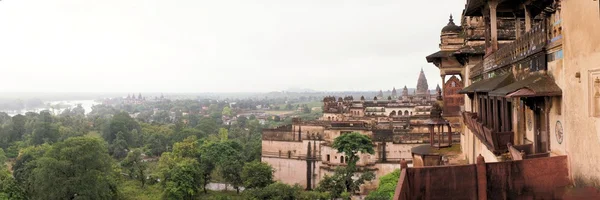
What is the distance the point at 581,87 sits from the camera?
507 centimetres

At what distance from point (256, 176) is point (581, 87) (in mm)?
35567

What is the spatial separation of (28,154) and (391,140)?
34.4 meters

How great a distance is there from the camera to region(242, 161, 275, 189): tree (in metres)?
39.3

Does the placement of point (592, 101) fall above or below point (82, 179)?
above

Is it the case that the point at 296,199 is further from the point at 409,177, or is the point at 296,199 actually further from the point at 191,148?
the point at 409,177

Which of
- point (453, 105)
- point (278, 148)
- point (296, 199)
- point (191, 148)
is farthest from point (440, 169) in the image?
point (191, 148)

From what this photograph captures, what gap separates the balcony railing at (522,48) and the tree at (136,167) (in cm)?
4193

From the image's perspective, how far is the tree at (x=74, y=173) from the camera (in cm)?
3022

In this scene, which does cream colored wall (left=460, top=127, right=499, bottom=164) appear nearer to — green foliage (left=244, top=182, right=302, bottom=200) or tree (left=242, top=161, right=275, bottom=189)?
green foliage (left=244, top=182, right=302, bottom=200)

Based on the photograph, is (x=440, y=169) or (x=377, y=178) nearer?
(x=440, y=169)

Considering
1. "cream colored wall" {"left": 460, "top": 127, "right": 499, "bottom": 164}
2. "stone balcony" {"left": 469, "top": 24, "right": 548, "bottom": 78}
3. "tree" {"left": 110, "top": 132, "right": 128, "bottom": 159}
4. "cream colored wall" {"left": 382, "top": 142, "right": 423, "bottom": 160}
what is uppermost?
"stone balcony" {"left": 469, "top": 24, "right": 548, "bottom": 78}

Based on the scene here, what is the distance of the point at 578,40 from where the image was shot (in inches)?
200

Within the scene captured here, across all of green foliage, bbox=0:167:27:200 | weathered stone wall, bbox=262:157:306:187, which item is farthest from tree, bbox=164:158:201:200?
weathered stone wall, bbox=262:157:306:187

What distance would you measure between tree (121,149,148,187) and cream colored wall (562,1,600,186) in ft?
146
